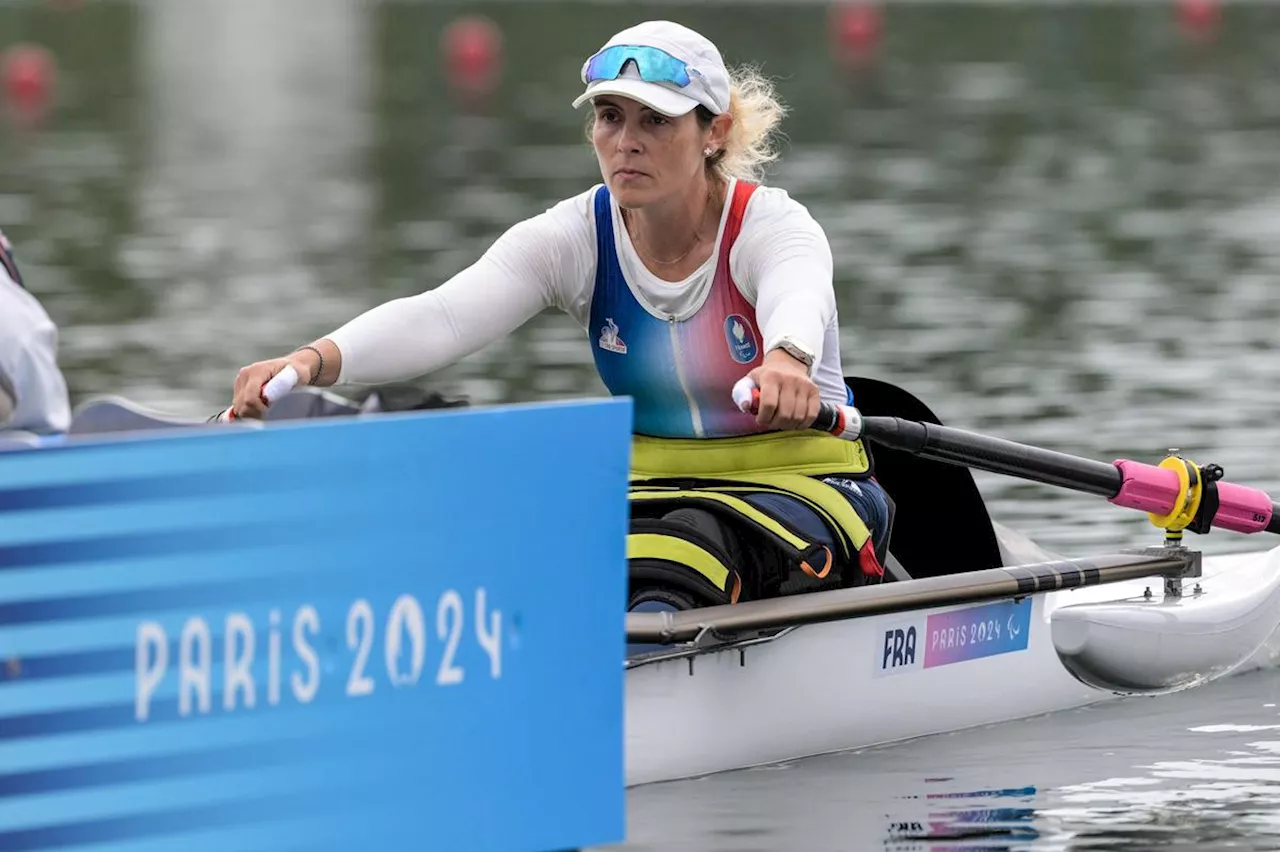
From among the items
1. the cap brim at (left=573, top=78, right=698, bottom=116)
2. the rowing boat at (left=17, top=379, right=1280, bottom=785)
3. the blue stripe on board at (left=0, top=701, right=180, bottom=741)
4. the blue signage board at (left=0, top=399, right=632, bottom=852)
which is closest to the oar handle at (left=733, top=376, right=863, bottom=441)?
the rowing boat at (left=17, top=379, right=1280, bottom=785)

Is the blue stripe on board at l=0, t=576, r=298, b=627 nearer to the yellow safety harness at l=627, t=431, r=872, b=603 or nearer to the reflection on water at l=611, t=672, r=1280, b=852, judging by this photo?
the reflection on water at l=611, t=672, r=1280, b=852

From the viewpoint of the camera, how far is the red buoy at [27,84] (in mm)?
28281

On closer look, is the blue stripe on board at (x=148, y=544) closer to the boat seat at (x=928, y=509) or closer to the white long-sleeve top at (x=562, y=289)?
the white long-sleeve top at (x=562, y=289)

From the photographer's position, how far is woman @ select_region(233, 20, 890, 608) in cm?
561

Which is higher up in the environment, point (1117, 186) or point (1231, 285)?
point (1117, 186)

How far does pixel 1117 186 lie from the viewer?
68.8ft

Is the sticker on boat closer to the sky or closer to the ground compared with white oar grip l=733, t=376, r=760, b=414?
closer to the ground

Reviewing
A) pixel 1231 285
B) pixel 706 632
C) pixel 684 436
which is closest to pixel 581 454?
pixel 706 632

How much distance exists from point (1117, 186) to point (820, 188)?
8.14 feet

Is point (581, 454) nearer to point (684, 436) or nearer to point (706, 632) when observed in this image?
point (706, 632)

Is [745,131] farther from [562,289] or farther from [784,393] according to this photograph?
[784,393]

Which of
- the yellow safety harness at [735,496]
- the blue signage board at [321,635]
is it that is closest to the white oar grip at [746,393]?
the yellow safety harness at [735,496]

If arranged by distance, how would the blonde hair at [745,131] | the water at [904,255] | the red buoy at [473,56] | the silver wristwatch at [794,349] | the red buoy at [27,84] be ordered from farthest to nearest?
the red buoy at [473,56]
the red buoy at [27,84]
the water at [904,255]
the blonde hair at [745,131]
the silver wristwatch at [794,349]

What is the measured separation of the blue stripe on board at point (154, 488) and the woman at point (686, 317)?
1.62 meters
